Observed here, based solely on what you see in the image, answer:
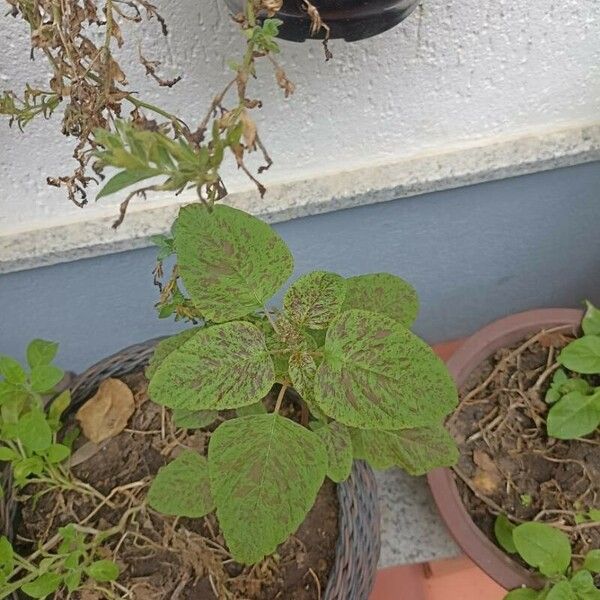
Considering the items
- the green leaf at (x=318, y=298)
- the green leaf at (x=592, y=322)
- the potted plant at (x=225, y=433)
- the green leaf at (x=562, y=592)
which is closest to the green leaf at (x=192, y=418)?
the potted plant at (x=225, y=433)

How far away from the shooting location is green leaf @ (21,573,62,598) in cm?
48

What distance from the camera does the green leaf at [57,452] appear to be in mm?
548

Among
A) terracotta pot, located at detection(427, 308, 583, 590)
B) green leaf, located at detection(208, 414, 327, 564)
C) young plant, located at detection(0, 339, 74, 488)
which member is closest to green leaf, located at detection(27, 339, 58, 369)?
young plant, located at detection(0, 339, 74, 488)

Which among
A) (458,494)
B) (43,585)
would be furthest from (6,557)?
(458,494)

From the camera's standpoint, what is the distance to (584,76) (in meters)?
0.71

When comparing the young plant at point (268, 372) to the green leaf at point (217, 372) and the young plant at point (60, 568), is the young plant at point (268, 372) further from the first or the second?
the young plant at point (60, 568)

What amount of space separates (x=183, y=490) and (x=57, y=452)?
13 centimetres

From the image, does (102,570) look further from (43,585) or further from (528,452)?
(528,452)

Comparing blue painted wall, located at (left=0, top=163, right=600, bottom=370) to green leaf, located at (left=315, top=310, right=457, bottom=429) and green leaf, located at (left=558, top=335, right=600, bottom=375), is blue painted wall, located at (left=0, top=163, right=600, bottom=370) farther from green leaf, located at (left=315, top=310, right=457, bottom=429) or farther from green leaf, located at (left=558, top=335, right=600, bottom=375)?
green leaf, located at (left=315, top=310, right=457, bottom=429)

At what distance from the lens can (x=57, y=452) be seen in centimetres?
55

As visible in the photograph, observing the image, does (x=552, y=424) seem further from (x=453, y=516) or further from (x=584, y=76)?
(x=584, y=76)

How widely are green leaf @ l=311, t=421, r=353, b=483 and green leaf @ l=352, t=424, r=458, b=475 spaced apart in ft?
0.07

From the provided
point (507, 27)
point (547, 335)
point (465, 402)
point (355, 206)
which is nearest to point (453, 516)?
point (465, 402)

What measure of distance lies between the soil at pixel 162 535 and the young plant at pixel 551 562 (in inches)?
7.0
